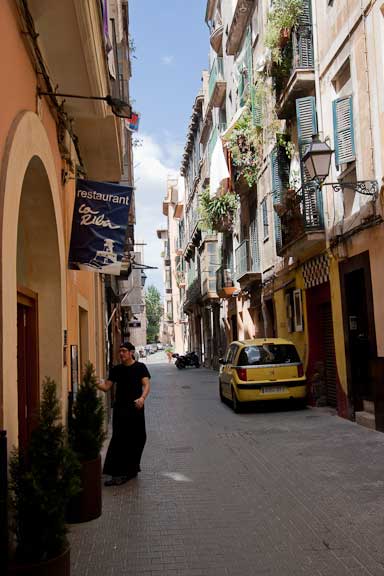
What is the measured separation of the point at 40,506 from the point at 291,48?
13.8 m

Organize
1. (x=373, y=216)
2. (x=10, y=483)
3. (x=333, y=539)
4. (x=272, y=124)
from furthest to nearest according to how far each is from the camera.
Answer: (x=272, y=124)
(x=373, y=216)
(x=333, y=539)
(x=10, y=483)

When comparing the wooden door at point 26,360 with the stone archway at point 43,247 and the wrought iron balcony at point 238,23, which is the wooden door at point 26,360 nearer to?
the stone archway at point 43,247

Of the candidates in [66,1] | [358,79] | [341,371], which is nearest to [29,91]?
[66,1]

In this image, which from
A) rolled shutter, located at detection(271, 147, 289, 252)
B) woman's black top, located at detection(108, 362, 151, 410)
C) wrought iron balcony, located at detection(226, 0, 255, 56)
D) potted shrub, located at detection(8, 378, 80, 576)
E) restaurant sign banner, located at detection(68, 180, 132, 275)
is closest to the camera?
potted shrub, located at detection(8, 378, 80, 576)

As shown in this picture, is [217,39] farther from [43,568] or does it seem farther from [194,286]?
[43,568]

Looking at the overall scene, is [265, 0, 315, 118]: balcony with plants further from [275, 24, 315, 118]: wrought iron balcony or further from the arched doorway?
the arched doorway

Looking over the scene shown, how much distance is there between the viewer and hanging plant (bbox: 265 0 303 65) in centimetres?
1470

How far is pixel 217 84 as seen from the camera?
30.1 m

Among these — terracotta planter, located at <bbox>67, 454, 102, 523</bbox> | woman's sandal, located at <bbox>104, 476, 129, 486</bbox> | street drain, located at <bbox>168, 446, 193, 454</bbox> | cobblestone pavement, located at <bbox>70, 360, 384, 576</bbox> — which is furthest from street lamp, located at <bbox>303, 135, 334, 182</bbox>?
terracotta planter, located at <bbox>67, 454, 102, 523</bbox>

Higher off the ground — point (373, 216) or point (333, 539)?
point (373, 216)

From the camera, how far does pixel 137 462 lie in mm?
8219

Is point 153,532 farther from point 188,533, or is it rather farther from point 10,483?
point 10,483

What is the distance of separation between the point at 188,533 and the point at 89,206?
4.06 metres

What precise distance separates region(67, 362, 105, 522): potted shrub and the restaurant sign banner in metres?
1.58
